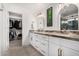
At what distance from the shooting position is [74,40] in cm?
137

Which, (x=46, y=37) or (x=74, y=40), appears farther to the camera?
(x=46, y=37)

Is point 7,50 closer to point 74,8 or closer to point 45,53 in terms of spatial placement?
point 45,53

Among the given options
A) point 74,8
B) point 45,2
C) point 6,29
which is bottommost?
point 6,29

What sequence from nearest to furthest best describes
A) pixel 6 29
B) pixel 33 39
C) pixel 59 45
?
pixel 59 45 → pixel 6 29 → pixel 33 39

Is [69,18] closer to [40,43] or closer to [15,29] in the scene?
[40,43]

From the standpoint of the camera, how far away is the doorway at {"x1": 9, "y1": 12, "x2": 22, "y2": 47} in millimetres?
1723

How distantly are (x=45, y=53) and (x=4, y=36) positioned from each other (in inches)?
30.5

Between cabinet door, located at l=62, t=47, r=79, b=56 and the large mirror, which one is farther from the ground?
the large mirror

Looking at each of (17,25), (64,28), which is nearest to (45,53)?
(64,28)

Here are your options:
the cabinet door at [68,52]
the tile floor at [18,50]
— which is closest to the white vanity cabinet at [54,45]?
the cabinet door at [68,52]

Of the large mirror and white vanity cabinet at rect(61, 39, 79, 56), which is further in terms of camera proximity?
the large mirror

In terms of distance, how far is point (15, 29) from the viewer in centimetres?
173

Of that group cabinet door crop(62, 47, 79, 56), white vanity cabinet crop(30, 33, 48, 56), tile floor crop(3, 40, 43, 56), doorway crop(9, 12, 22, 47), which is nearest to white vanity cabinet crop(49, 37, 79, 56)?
cabinet door crop(62, 47, 79, 56)

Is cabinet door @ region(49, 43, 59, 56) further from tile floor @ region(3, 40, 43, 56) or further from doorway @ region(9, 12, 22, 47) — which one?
doorway @ region(9, 12, 22, 47)
